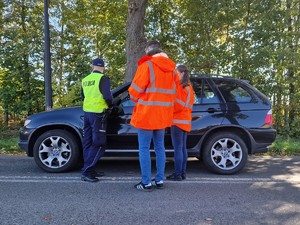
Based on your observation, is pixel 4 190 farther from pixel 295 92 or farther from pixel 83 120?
pixel 295 92

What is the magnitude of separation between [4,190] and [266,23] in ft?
31.9

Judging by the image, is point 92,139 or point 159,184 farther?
point 92,139

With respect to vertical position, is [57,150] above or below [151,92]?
below

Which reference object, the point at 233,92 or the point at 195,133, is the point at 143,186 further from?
the point at 233,92

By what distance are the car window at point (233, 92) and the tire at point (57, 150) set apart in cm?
264

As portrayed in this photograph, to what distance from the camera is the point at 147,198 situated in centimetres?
457

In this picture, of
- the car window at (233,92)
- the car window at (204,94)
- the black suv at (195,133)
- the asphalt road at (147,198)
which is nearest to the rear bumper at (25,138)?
the black suv at (195,133)

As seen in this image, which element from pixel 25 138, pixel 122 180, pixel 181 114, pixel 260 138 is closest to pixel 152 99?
pixel 181 114

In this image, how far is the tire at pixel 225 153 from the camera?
19.0ft

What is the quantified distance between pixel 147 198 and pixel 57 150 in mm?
2036

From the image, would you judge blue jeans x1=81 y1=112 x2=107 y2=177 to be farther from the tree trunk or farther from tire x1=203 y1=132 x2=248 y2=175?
the tree trunk

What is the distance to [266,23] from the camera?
1151cm

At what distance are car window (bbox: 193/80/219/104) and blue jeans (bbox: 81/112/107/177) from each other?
5.50ft

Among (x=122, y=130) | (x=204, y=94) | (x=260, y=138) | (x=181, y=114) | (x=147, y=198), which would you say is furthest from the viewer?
(x=204, y=94)
